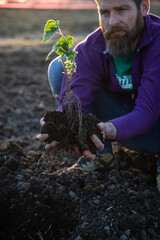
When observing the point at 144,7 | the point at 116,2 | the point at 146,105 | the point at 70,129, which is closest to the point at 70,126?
the point at 70,129

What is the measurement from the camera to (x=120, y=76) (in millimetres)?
2283

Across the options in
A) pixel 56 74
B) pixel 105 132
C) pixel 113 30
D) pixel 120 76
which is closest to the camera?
pixel 105 132

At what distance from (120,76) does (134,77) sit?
0.13 metres

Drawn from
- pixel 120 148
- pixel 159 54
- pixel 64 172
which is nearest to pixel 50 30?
pixel 159 54

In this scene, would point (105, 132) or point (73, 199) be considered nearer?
point (105, 132)

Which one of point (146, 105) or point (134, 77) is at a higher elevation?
point (134, 77)

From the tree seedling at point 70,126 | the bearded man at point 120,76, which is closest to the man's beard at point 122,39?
the bearded man at point 120,76

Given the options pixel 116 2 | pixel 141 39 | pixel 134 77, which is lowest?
pixel 134 77

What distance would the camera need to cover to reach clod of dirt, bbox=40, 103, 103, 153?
6.19 ft

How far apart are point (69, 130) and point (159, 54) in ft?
2.83

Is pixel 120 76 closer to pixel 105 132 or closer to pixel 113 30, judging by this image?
pixel 113 30

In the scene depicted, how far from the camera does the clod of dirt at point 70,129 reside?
1.89 meters

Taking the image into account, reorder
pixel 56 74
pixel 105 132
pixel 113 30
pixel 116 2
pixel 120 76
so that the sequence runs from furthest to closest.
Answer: pixel 56 74, pixel 120 76, pixel 113 30, pixel 116 2, pixel 105 132

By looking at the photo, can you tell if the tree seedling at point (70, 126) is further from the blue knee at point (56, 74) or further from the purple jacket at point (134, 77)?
the blue knee at point (56, 74)
